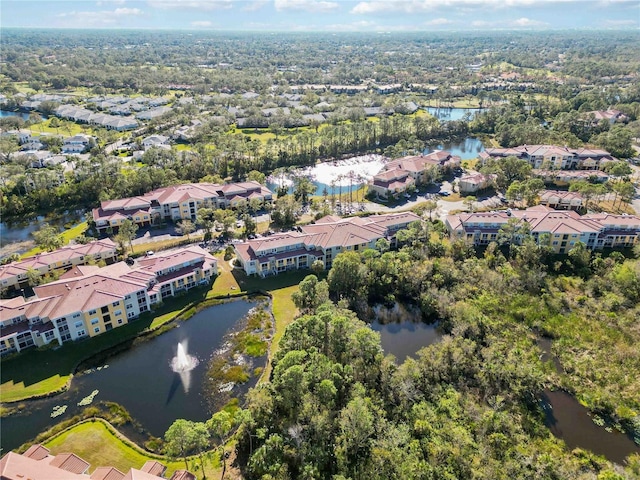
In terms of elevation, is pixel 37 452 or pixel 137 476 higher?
pixel 137 476

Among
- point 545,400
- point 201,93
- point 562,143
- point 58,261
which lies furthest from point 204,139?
point 545,400

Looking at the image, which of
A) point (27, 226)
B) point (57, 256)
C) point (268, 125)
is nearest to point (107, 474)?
point (57, 256)

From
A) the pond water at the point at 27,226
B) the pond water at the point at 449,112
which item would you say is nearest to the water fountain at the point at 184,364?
the pond water at the point at 27,226

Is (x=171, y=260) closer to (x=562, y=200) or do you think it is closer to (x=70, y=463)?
(x=70, y=463)

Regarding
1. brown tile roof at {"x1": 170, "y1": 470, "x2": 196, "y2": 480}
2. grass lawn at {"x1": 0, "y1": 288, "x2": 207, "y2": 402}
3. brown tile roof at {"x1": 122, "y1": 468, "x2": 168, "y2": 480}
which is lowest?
grass lawn at {"x1": 0, "y1": 288, "x2": 207, "y2": 402}

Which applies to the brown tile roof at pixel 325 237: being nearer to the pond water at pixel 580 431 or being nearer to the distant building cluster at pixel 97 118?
the pond water at pixel 580 431

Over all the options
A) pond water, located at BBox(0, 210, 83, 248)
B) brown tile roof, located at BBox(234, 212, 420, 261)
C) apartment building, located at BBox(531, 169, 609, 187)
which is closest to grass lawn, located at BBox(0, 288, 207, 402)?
brown tile roof, located at BBox(234, 212, 420, 261)

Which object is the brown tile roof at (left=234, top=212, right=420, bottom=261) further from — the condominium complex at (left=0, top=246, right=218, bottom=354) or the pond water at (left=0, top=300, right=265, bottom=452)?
the pond water at (left=0, top=300, right=265, bottom=452)
